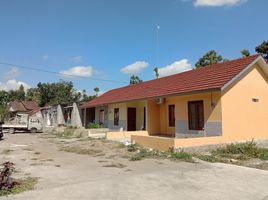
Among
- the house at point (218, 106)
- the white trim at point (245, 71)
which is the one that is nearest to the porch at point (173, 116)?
the house at point (218, 106)

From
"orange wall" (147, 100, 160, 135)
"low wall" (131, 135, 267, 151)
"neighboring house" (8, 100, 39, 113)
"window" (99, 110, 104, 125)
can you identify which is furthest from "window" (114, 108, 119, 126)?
"neighboring house" (8, 100, 39, 113)

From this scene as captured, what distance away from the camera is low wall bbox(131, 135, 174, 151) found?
46.4ft

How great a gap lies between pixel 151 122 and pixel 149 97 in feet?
7.02

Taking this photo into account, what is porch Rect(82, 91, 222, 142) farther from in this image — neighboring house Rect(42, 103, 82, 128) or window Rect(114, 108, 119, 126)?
neighboring house Rect(42, 103, 82, 128)

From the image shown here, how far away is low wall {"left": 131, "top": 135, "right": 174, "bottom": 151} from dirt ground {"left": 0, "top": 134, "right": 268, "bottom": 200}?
190 cm

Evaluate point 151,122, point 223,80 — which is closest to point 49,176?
point 223,80

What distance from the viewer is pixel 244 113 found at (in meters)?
16.9

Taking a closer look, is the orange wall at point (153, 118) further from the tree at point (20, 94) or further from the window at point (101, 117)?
the tree at point (20, 94)

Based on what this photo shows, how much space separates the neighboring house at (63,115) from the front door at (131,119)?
1161 cm

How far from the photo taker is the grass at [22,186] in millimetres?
7047

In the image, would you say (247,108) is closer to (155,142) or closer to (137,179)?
(155,142)

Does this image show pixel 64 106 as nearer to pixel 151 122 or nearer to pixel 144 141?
pixel 151 122

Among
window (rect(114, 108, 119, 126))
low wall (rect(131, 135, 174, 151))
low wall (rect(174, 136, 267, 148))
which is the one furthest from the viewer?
window (rect(114, 108, 119, 126))

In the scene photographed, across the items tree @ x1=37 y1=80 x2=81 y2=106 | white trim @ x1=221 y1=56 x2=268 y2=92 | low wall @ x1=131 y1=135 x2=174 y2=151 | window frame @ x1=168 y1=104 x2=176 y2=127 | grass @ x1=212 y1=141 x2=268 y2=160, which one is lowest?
grass @ x1=212 y1=141 x2=268 y2=160
